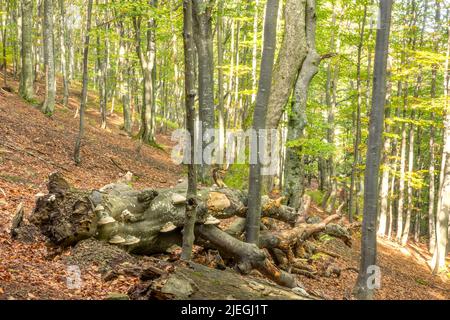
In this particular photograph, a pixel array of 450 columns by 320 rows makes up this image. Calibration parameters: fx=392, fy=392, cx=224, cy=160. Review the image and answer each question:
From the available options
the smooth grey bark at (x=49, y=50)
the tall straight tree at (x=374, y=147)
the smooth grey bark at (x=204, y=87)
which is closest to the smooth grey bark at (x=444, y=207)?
the smooth grey bark at (x=204, y=87)

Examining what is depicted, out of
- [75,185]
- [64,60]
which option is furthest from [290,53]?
[64,60]

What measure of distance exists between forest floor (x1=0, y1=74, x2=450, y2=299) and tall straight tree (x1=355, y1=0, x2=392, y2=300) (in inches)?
39.2

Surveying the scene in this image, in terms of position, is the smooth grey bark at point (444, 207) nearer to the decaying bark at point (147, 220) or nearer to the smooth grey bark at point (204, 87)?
the smooth grey bark at point (204, 87)

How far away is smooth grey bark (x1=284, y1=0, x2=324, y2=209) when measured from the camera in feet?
35.4

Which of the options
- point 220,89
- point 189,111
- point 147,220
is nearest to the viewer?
point 189,111

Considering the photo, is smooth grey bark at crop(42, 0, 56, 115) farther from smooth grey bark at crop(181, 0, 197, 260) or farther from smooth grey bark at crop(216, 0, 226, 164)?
smooth grey bark at crop(181, 0, 197, 260)

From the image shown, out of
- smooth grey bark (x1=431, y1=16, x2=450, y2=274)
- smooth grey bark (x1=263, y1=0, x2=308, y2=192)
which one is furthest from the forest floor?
smooth grey bark (x1=263, y1=0, x2=308, y2=192)

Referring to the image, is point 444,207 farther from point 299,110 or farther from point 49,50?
point 49,50

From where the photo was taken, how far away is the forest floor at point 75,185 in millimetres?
4512

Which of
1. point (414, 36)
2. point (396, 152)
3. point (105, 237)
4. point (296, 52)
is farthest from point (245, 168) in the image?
point (396, 152)

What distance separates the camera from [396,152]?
27.8 m

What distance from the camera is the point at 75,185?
1003 cm

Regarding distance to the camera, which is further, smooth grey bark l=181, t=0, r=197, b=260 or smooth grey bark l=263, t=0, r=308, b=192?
smooth grey bark l=263, t=0, r=308, b=192

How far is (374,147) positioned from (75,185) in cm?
733
